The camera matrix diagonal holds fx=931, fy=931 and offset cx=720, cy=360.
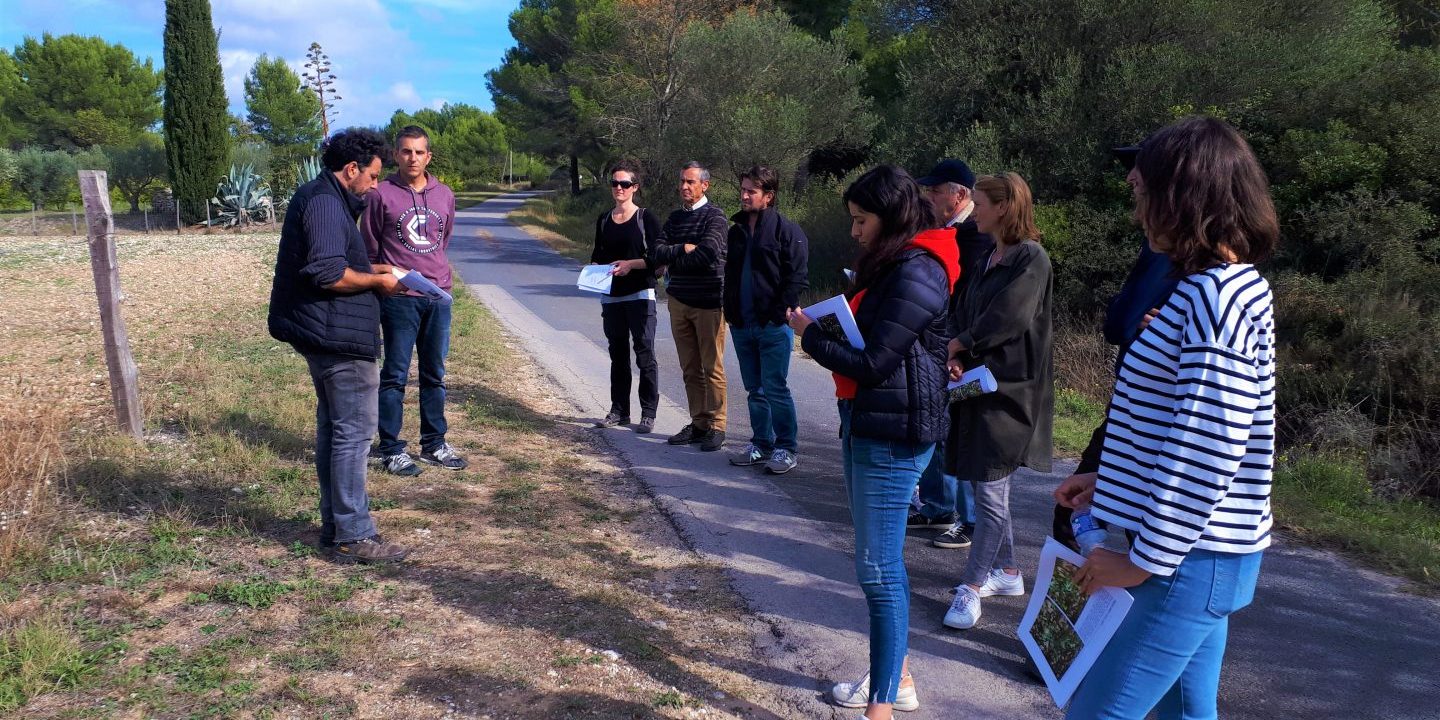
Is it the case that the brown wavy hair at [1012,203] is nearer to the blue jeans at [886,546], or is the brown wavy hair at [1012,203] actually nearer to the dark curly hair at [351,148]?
the blue jeans at [886,546]

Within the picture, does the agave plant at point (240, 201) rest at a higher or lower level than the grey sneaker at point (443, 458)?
higher

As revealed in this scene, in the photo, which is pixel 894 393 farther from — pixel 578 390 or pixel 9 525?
pixel 578 390

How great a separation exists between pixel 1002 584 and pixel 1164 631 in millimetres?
2378

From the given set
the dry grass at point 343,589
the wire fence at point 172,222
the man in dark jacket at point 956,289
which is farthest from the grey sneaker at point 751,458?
the wire fence at point 172,222

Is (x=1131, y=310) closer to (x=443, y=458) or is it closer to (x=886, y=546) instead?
(x=886, y=546)

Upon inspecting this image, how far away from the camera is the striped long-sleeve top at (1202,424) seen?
1.76m

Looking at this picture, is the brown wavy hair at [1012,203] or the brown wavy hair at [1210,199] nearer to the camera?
the brown wavy hair at [1210,199]

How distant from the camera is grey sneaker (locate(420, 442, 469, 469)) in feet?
19.5

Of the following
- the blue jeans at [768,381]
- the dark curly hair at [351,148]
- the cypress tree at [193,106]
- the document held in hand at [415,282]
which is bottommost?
the blue jeans at [768,381]

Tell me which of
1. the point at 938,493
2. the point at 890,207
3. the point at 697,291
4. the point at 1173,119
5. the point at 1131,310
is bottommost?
the point at 938,493

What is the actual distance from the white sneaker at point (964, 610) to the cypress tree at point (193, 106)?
34.9 m

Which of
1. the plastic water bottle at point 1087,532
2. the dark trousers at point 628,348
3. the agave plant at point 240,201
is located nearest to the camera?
the plastic water bottle at point 1087,532

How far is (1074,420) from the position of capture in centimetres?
778

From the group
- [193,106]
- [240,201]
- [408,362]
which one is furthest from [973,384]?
[193,106]
